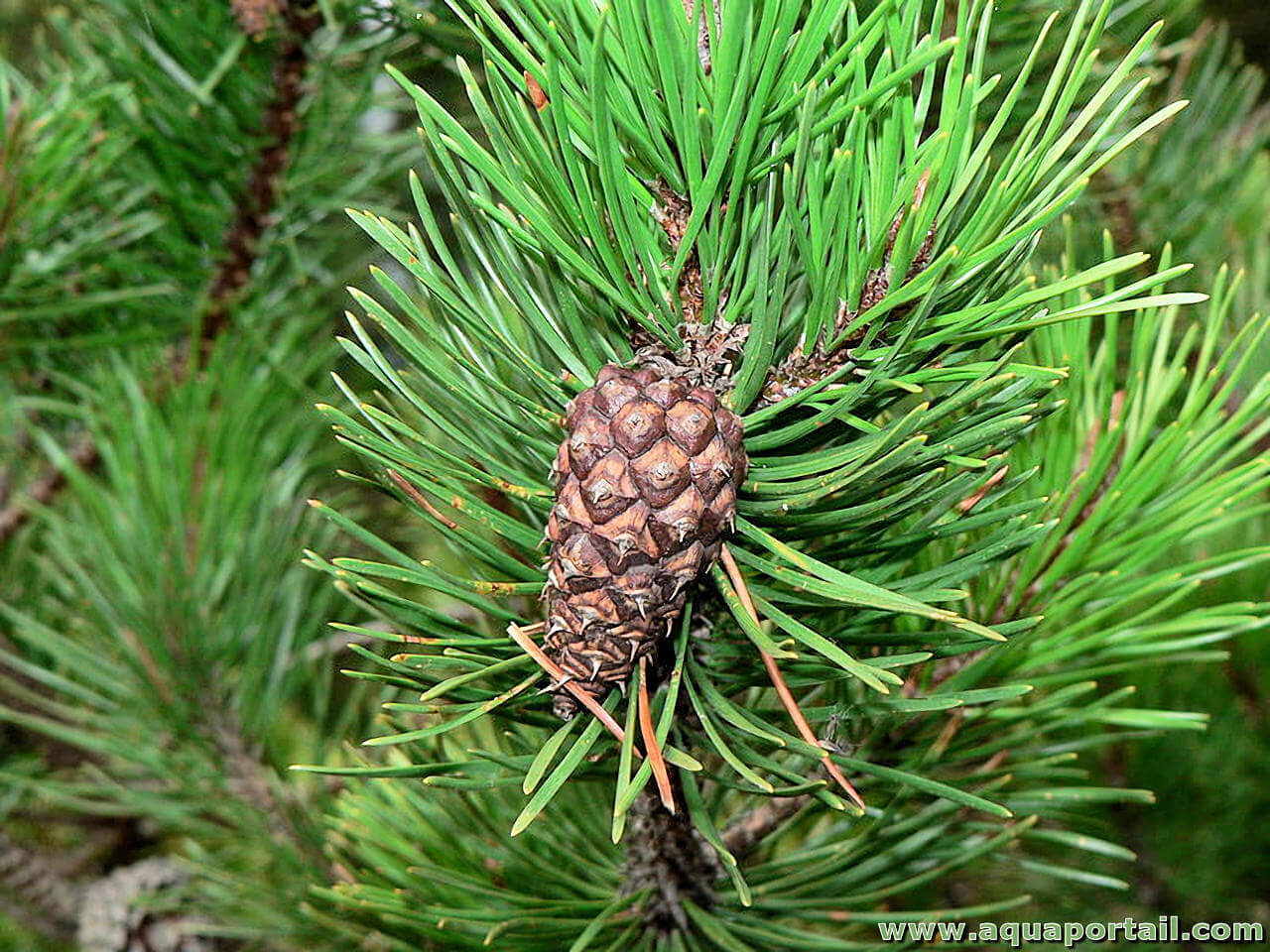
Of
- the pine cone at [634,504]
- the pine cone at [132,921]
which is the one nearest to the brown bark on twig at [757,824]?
the pine cone at [634,504]

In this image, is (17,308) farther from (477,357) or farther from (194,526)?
(477,357)

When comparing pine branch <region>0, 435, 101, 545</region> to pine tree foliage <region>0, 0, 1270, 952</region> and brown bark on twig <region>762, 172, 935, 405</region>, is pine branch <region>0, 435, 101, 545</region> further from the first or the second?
brown bark on twig <region>762, 172, 935, 405</region>

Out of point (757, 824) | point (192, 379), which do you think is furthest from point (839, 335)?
point (192, 379)

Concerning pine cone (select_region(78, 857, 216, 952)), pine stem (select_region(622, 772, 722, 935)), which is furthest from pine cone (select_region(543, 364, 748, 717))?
pine cone (select_region(78, 857, 216, 952))

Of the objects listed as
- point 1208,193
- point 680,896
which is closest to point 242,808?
point 680,896

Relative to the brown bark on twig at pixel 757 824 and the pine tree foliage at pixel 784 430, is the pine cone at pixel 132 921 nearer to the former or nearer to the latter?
the pine tree foliage at pixel 784 430

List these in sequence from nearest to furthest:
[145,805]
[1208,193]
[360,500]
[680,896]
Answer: [680,896] < [145,805] < [1208,193] < [360,500]
